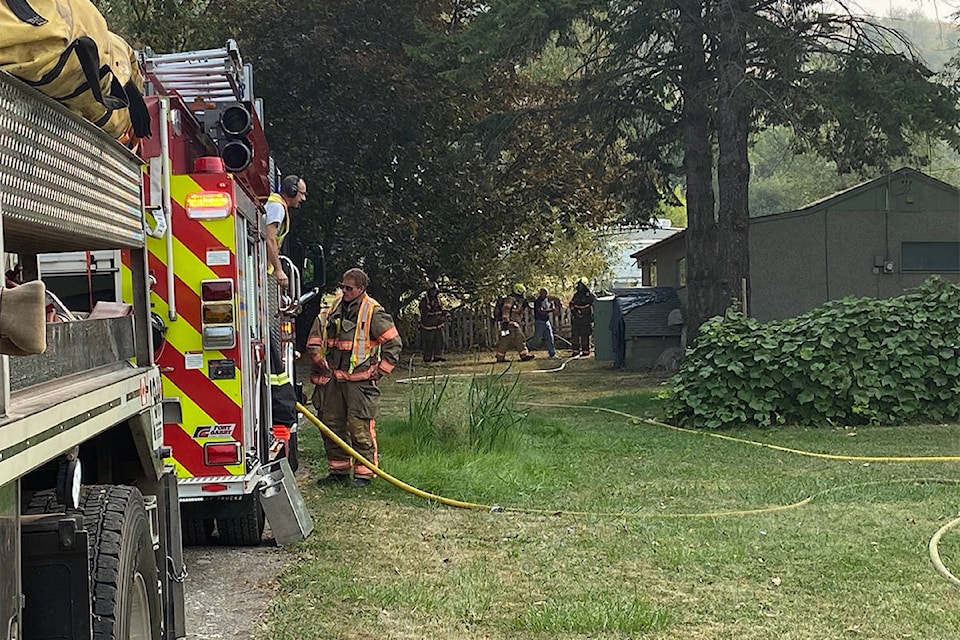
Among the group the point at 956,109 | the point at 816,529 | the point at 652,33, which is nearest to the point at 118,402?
the point at 816,529

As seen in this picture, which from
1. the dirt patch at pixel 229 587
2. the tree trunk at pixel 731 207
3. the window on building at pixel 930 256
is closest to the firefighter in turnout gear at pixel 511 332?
the window on building at pixel 930 256

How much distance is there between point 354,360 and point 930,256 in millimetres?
14745

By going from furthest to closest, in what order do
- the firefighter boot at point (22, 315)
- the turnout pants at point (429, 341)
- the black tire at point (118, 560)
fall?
1. the turnout pants at point (429, 341)
2. the black tire at point (118, 560)
3. the firefighter boot at point (22, 315)

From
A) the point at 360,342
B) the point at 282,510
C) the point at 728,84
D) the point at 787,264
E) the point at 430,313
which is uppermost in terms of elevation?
the point at 728,84

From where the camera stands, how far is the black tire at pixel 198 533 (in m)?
7.39

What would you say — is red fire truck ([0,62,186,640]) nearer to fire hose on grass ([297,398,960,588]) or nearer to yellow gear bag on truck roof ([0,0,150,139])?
yellow gear bag on truck roof ([0,0,150,139])

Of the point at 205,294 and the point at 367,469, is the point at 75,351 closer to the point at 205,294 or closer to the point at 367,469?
the point at 205,294

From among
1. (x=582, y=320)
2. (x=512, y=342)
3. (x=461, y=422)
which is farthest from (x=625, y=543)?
(x=582, y=320)

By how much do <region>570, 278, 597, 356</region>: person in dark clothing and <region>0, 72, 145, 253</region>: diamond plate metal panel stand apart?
24312 mm

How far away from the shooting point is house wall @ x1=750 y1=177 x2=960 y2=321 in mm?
20672

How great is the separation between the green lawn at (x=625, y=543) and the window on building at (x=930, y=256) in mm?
9576

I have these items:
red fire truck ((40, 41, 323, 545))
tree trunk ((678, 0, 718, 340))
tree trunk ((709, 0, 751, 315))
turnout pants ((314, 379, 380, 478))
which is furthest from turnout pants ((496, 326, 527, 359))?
red fire truck ((40, 41, 323, 545))

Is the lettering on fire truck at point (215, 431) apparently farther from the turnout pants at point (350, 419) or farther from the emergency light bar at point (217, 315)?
the turnout pants at point (350, 419)

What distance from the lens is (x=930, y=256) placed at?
20.8 metres
